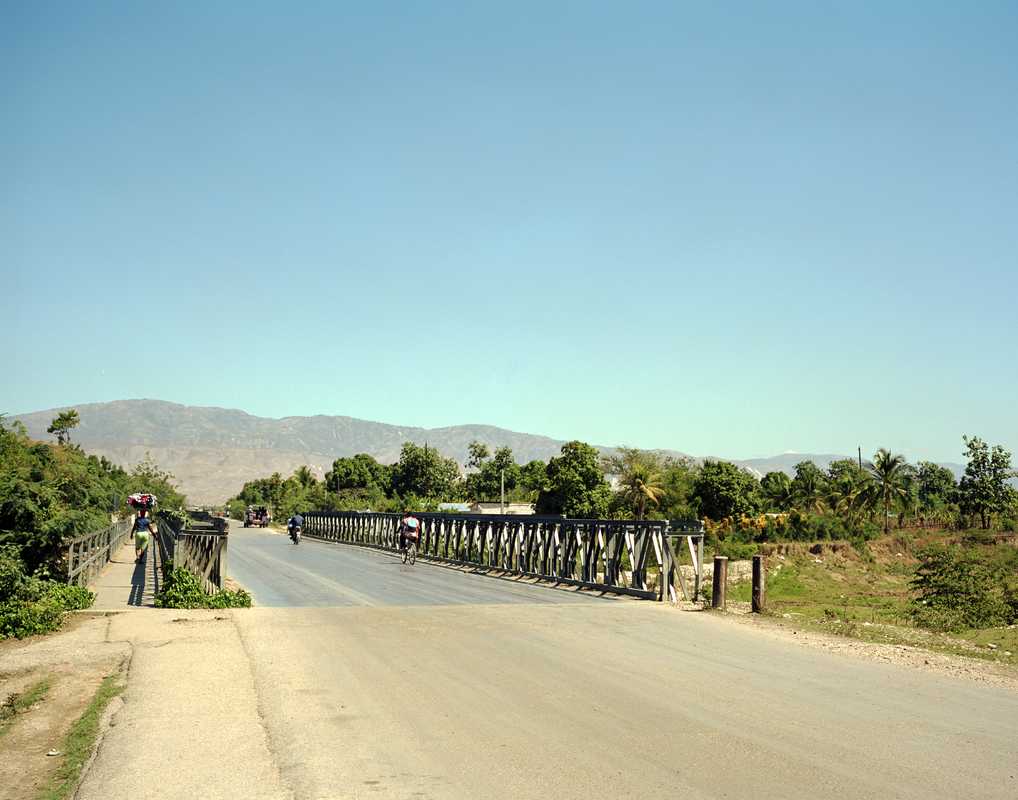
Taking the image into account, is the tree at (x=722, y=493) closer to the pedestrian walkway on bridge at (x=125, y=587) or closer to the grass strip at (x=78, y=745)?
the pedestrian walkway on bridge at (x=125, y=587)

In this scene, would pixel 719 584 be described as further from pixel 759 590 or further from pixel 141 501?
pixel 141 501

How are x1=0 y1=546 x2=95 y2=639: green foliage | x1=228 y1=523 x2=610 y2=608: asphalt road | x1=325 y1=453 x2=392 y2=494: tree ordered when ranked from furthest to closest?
x1=325 y1=453 x2=392 y2=494: tree, x1=228 y1=523 x2=610 y2=608: asphalt road, x1=0 y1=546 x2=95 y2=639: green foliage

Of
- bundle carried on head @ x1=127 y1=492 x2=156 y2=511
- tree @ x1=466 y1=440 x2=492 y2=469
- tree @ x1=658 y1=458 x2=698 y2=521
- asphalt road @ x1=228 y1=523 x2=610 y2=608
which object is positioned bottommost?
asphalt road @ x1=228 y1=523 x2=610 y2=608

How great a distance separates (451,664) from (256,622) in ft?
17.3

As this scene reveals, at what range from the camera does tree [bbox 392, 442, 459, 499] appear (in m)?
148

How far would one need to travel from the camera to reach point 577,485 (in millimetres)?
91125

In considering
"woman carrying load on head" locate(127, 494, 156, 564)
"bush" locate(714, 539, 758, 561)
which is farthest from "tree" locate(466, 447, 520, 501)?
"woman carrying load on head" locate(127, 494, 156, 564)

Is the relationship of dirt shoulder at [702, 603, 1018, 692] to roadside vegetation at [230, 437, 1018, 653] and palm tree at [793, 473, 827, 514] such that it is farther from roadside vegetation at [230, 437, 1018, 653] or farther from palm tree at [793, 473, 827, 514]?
palm tree at [793, 473, 827, 514]

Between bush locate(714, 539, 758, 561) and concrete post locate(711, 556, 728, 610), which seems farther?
bush locate(714, 539, 758, 561)

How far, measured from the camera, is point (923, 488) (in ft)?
448

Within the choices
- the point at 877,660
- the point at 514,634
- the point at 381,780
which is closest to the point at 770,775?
the point at 381,780

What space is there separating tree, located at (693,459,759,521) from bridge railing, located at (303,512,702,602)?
42637 mm

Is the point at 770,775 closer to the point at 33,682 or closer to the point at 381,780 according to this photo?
the point at 381,780

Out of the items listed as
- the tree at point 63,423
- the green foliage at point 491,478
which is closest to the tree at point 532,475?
the green foliage at point 491,478
